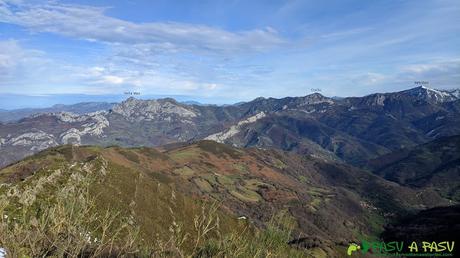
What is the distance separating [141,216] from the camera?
5256 inches

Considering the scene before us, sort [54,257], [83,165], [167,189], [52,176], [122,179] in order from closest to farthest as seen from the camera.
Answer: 1. [54,257]
2. [52,176]
3. [83,165]
4. [122,179]
5. [167,189]

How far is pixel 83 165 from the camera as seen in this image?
144 meters

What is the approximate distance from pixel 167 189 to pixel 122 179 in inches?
852

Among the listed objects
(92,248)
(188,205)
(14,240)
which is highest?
(14,240)

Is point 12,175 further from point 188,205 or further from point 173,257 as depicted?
point 173,257

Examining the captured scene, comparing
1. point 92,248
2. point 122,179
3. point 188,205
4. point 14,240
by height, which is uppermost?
point 14,240

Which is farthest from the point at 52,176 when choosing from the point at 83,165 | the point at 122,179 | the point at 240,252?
the point at 240,252

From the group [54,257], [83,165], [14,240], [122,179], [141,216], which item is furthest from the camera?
[122,179]

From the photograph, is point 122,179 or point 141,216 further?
point 122,179

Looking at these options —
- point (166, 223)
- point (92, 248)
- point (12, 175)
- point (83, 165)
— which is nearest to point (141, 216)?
point (166, 223)

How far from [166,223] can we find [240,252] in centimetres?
12375

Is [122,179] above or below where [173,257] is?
below

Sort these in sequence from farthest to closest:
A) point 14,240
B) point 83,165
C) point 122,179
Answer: point 122,179
point 83,165
point 14,240

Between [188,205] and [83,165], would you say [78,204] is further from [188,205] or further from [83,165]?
[188,205]
